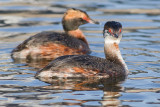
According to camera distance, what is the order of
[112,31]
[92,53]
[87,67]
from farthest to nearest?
[92,53] → [112,31] → [87,67]

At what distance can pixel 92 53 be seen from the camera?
13.5m

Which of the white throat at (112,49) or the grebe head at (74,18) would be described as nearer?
the white throat at (112,49)

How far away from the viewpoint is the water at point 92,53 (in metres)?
8.71

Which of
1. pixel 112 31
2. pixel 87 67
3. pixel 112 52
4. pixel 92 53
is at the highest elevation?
pixel 112 31

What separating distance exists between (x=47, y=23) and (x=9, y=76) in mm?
7529

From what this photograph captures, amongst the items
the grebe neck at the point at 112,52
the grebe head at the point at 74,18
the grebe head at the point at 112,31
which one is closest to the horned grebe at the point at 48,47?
the grebe head at the point at 74,18

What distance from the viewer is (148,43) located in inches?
570

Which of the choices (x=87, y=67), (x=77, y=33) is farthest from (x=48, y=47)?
(x=87, y=67)

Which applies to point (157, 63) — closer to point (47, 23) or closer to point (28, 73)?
point (28, 73)

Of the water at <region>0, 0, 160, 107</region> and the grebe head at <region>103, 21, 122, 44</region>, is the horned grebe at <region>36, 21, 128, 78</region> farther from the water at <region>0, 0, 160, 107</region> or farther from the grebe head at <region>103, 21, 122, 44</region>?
the water at <region>0, 0, 160, 107</region>

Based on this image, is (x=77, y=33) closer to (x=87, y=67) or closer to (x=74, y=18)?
(x=74, y=18)

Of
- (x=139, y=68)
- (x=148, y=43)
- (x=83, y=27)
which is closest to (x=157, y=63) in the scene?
(x=139, y=68)

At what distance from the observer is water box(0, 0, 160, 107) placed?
8.71m

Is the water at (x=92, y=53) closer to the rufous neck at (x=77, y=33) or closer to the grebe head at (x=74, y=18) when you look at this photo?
the rufous neck at (x=77, y=33)
